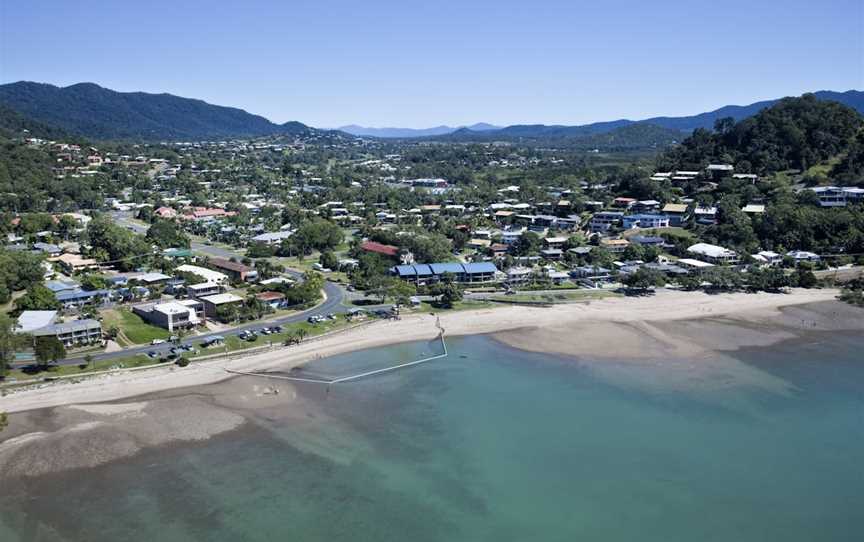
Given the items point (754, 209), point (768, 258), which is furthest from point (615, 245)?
point (754, 209)

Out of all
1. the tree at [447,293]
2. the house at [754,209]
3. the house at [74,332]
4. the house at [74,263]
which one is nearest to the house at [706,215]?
the house at [754,209]

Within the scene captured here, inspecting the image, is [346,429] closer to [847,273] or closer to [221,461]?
[221,461]

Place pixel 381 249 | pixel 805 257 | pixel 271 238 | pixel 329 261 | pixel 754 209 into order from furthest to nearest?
pixel 754 209 → pixel 271 238 → pixel 381 249 → pixel 805 257 → pixel 329 261

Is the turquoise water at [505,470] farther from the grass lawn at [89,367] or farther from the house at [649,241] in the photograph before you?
the house at [649,241]

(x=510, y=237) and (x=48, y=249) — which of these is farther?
(x=510, y=237)

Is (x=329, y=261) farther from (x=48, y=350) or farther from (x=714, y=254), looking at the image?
(x=714, y=254)
